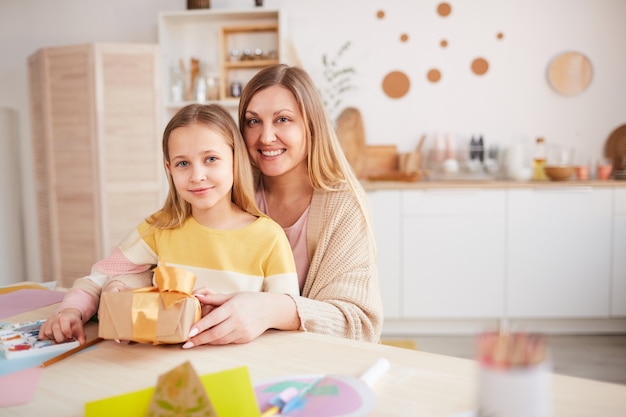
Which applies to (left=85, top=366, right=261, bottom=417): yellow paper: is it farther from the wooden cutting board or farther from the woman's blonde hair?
the wooden cutting board

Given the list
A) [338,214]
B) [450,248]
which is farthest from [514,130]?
[338,214]

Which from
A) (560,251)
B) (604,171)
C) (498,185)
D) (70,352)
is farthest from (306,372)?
(604,171)

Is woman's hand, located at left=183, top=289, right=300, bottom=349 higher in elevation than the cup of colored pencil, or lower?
lower

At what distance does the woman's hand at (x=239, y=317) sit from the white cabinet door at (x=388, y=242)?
2.46m

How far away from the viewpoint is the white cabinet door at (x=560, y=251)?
3.36 meters

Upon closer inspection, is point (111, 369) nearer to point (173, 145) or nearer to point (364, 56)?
point (173, 145)

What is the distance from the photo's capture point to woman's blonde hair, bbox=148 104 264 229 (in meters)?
1.23

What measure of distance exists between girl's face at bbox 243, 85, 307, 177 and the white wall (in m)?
2.60

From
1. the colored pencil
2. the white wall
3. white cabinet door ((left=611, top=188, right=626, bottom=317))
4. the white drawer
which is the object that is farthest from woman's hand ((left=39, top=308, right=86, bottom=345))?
white cabinet door ((left=611, top=188, right=626, bottom=317))

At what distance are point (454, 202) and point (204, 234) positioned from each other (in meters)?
2.52

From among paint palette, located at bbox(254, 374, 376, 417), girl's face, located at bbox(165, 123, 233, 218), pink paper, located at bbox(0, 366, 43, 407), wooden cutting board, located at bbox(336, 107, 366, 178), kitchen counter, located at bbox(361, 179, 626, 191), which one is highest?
wooden cutting board, located at bbox(336, 107, 366, 178)

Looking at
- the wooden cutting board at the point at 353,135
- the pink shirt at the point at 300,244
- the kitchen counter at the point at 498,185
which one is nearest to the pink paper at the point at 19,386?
the pink shirt at the point at 300,244

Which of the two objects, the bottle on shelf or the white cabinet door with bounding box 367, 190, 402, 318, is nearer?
the white cabinet door with bounding box 367, 190, 402, 318

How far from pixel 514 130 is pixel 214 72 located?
2.28 m
